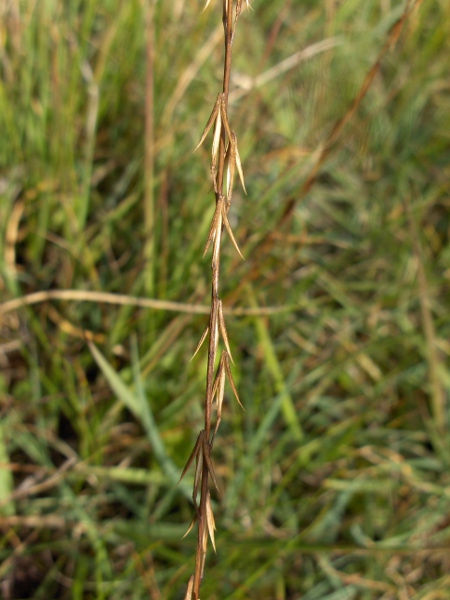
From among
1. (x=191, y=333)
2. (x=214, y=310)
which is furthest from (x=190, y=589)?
(x=191, y=333)

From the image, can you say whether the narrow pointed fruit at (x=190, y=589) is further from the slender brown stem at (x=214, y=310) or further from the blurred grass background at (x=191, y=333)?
the blurred grass background at (x=191, y=333)

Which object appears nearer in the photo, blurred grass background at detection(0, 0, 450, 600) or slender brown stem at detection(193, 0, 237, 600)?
slender brown stem at detection(193, 0, 237, 600)

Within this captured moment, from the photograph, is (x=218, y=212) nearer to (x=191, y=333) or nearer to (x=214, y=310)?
(x=214, y=310)

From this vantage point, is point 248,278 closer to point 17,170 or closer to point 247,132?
point 247,132

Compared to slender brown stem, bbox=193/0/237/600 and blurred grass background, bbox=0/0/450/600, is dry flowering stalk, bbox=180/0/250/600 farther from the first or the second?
blurred grass background, bbox=0/0/450/600

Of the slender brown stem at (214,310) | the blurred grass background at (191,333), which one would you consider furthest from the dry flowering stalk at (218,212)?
the blurred grass background at (191,333)

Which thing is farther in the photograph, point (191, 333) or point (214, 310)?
point (191, 333)

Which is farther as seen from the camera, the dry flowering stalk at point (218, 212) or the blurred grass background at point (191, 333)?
the blurred grass background at point (191, 333)

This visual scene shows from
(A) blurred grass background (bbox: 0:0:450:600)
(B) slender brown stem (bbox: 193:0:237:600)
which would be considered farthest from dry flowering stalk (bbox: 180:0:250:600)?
(A) blurred grass background (bbox: 0:0:450:600)

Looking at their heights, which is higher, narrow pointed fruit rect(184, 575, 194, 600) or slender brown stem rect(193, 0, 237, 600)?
slender brown stem rect(193, 0, 237, 600)
